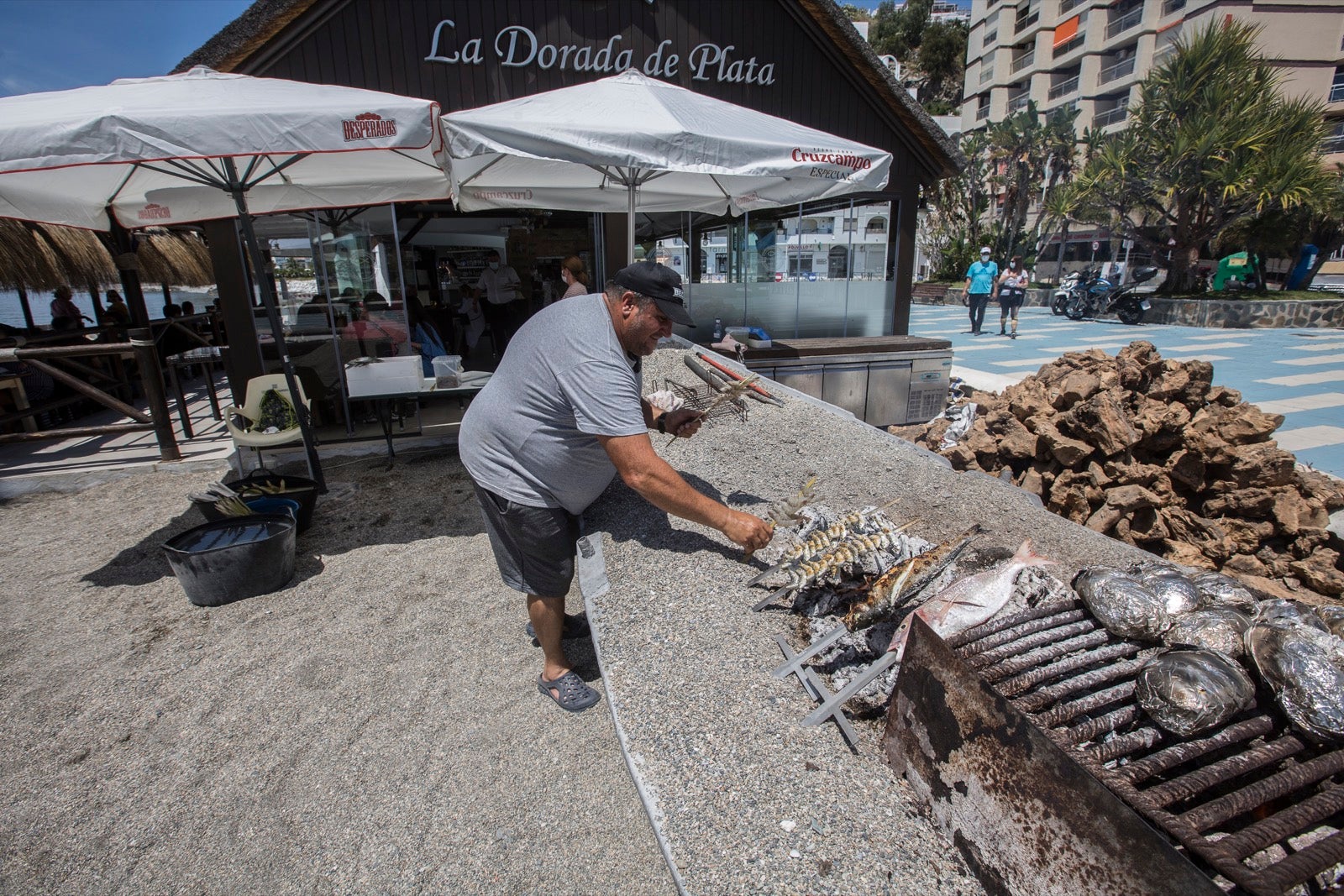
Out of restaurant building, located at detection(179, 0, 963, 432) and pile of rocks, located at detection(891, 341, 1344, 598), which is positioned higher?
restaurant building, located at detection(179, 0, 963, 432)

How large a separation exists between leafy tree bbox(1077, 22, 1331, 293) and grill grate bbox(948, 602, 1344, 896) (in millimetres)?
22567

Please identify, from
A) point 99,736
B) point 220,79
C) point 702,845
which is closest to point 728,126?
point 220,79

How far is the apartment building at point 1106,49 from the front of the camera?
105 ft

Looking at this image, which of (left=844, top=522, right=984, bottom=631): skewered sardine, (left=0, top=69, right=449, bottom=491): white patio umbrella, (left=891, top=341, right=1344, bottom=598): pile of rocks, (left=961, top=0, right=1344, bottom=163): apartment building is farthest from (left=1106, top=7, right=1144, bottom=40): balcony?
(left=844, top=522, right=984, bottom=631): skewered sardine

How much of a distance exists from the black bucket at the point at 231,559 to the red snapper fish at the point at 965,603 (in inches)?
134

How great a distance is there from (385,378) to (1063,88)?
180ft

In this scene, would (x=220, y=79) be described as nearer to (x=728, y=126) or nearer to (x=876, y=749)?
(x=728, y=126)

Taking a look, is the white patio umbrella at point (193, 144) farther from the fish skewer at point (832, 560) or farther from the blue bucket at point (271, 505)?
the fish skewer at point (832, 560)

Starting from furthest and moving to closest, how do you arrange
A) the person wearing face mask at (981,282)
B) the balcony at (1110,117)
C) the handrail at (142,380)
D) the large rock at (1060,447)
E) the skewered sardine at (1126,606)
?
the balcony at (1110,117)
the person wearing face mask at (981,282)
the handrail at (142,380)
the large rock at (1060,447)
the skewered sardine at (1126,606)

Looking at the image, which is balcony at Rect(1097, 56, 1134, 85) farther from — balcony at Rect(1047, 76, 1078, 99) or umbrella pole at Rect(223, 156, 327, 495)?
umbrella pole at Rect(223, 156, 327, 495)

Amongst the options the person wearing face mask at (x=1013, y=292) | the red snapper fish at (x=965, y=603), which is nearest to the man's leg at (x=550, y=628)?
the red snapper fish at (x=965, y=603)

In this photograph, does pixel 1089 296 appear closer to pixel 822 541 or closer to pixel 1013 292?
pixel 1013 292

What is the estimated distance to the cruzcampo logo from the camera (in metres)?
3.60

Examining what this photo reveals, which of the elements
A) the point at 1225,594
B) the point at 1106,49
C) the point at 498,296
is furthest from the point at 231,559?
the point at 1106,49
